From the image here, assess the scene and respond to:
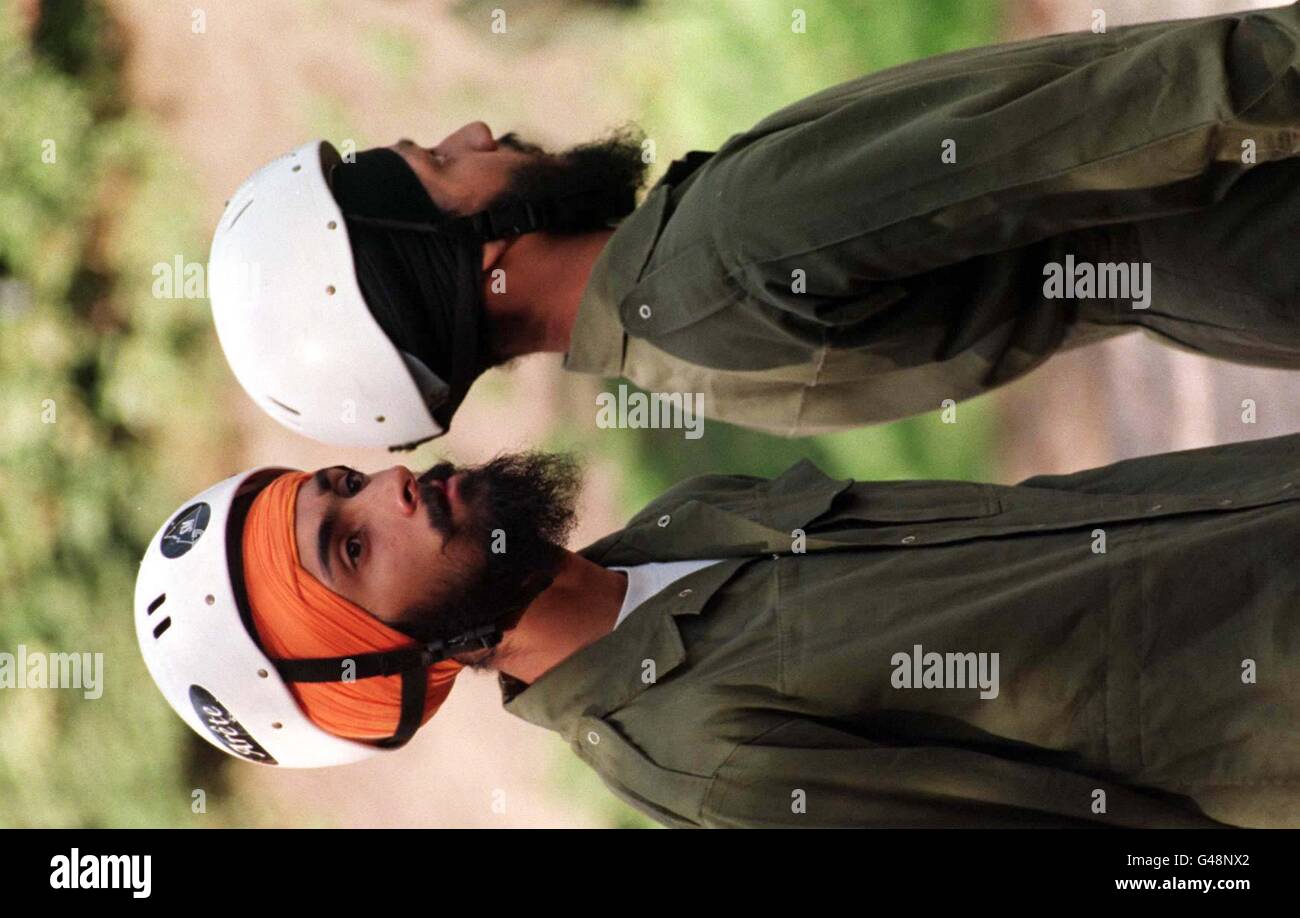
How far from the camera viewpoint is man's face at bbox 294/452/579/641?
220cm

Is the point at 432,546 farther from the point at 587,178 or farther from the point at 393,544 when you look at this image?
the point at 587,178

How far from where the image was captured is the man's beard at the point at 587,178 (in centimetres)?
236

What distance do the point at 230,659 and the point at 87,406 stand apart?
2287 mm

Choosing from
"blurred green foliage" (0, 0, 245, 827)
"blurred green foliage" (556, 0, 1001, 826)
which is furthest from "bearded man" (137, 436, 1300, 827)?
"blurred green foliage" (556, 0, 1001, 826)

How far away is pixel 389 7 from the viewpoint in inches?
169

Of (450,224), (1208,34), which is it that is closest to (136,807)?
(450,224)

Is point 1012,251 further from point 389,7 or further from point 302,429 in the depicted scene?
point 389,7

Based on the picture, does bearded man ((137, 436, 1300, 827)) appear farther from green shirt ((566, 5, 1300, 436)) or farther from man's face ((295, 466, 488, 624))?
green shirt ((566, 5, 1300, 436))

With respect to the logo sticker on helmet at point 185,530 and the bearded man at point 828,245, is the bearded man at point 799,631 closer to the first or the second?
the logo sticker on helmet at point 185,530

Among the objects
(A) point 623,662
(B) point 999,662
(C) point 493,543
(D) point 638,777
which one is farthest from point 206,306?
(B) point 999,662

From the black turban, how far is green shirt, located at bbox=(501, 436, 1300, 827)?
656 millimetres

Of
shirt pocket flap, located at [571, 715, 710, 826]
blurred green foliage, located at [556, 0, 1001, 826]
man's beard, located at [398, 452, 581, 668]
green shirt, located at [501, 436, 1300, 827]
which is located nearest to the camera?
green shirt, located at [501, 436, 1300, 827]

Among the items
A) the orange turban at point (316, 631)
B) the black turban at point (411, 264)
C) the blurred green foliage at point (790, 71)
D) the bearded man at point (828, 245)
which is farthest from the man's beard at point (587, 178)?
the blurred green foliage at point (790, 71)

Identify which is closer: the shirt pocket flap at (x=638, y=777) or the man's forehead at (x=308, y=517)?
the shirt pocket flap at (x=638, y=777)
